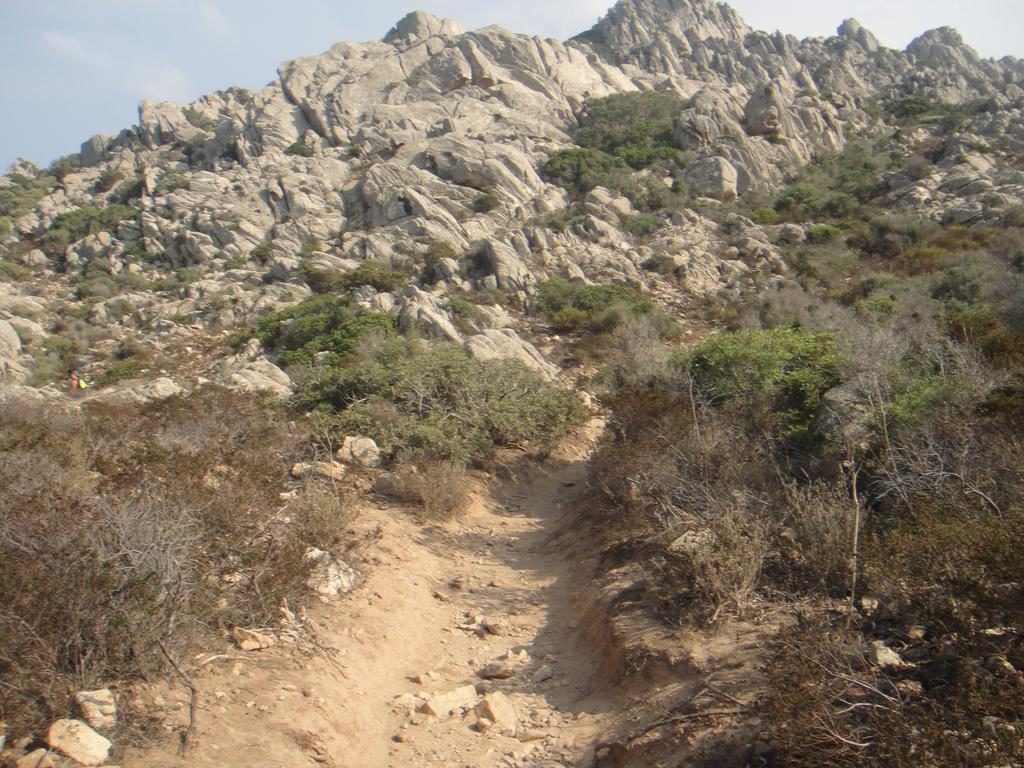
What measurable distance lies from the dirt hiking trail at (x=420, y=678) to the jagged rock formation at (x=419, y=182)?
27.8 feet

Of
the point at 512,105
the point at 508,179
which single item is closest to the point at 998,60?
the point at 512,105

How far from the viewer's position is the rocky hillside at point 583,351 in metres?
4.10

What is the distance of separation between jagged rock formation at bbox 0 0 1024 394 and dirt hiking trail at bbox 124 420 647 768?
8.46 m

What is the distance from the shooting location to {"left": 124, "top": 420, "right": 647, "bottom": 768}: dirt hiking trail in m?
4.25

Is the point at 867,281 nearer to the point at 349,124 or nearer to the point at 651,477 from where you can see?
the point at 651,477

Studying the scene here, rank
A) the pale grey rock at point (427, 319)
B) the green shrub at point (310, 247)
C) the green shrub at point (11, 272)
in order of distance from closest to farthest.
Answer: the pale grey rock at point (427, 319) → the green shrub at point (310, 247) → the green shrub at point (11, 272)

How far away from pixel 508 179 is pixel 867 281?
17.7 m

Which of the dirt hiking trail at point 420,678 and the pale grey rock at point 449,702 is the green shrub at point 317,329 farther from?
the pale grey rock at point 449,702

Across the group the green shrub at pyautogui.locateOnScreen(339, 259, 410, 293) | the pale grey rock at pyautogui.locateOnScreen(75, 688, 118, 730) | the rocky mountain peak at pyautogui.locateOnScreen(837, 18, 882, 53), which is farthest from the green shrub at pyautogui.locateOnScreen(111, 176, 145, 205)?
the rocky mountain peak at pyautogui.locateOnScreen(837, 18, 882, 53)

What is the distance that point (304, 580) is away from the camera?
18.7 feet

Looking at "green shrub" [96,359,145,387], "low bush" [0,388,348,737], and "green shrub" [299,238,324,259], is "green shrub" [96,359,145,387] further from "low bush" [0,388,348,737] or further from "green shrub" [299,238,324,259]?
"low bush" [0,388,348,737]

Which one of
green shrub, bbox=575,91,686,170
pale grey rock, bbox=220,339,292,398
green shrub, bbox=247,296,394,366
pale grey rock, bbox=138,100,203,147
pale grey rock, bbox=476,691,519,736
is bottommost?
pale grey rock, bbox=476,691,519,736

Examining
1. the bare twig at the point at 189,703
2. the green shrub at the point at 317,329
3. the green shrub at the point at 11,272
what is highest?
the green shrub at the point at 11,272

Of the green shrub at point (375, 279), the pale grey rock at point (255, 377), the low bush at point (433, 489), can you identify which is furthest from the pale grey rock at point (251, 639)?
the green shrub at point (375, 279)
